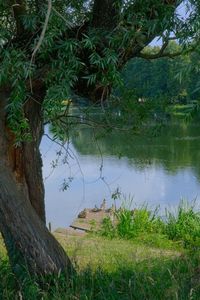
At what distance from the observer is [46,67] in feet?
11.4

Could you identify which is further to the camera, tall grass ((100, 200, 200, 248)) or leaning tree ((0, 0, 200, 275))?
tall grass ((100, 200, 200, 248))

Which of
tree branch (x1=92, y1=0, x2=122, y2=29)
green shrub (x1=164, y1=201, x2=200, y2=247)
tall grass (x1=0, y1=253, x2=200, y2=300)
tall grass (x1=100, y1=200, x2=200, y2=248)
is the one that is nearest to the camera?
tall grass (x1=0, y1=253, x2=200, y2=300)

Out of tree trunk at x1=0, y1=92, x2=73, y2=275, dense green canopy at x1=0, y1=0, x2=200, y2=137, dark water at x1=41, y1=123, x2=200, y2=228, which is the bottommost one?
dark water at x1=41, y1=123, x2=200, y2=228

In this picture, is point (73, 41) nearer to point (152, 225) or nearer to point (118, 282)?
point (118, 282)

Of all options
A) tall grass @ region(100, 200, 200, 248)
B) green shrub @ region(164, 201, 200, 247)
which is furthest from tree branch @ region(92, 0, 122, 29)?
tall grass @ region(100, 200, 200, 248)

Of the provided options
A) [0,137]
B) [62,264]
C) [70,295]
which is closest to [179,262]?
[62,264]

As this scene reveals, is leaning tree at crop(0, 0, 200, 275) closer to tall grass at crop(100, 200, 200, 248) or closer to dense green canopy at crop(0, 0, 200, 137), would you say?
dense green canopy at crop(0, 0, 200, 137)

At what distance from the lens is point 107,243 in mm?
6590

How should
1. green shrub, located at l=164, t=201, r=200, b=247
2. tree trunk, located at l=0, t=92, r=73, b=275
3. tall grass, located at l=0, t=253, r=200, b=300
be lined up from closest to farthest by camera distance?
tall grass, located at l=0, t=253, r=200, b=300, tree trunk, located at l=0, t=92, r=73, b=275, green shrub, located at l=164, t=201, r=200, b=247

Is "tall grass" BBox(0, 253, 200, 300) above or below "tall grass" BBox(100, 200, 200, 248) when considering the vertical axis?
Result: above

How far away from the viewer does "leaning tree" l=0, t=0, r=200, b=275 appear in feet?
10.4

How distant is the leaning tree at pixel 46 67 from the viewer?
316 centimetres

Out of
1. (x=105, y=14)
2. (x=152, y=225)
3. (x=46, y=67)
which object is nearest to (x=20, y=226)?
(x=46, y=67)

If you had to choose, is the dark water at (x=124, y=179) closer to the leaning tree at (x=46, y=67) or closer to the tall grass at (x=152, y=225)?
the tall grass at (x=152, y=225)
